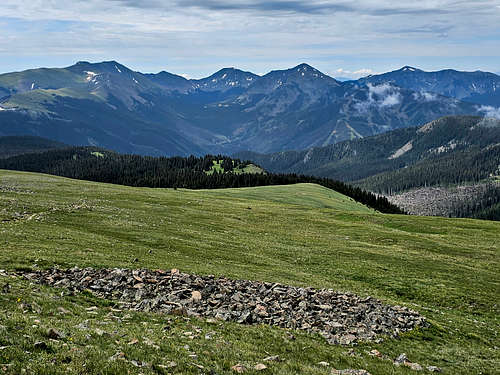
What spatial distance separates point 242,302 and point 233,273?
758 cm

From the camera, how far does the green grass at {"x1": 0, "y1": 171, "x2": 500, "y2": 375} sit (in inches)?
584

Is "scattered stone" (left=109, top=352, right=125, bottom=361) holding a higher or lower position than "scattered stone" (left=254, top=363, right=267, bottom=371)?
higher

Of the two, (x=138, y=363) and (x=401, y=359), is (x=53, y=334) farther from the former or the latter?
(x=401, y=359)

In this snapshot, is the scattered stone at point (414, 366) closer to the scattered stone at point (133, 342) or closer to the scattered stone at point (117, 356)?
the scattered stone at point (133, 342)

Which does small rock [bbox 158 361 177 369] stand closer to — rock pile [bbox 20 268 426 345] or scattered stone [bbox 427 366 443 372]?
rock pile [bbox 20 268 426 345]

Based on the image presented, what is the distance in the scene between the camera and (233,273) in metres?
31.0

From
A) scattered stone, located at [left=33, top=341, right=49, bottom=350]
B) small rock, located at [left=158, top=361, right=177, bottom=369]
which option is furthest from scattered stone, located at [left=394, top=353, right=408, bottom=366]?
scattered stone, located at [left=33, top=341, right=49, bottom=350]

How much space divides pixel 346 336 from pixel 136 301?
11438mm

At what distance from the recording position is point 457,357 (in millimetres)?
21141

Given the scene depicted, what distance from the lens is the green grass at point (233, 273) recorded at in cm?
1483

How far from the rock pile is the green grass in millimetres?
1221

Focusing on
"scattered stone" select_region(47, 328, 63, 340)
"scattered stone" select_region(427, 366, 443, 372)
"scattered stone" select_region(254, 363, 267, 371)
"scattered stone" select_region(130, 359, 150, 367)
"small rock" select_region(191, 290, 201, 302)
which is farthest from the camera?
"small rock" select_region(191, 290, 201, 302)

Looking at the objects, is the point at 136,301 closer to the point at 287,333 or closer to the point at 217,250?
the point at 287,333

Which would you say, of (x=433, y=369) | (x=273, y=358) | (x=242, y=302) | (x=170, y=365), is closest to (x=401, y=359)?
(x=433, y=369)
